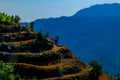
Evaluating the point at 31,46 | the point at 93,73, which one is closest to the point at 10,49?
the point at 31,46

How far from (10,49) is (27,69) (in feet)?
46.3

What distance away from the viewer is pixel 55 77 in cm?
15362

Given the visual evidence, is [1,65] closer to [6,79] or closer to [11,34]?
[6,79]

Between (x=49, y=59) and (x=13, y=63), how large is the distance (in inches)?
787

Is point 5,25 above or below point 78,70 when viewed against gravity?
above

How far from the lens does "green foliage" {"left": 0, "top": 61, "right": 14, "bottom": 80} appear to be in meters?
132

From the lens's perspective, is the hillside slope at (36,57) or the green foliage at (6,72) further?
the hillside slope at (36,57)

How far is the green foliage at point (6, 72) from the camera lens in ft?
432

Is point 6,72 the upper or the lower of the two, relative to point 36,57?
lower

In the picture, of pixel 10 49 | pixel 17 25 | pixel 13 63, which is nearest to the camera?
pixel 13 63

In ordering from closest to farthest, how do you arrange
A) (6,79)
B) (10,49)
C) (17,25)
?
(6,79) < (10,49) < (17,25)

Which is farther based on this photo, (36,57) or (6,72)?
(36,57)

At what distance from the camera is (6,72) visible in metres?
133

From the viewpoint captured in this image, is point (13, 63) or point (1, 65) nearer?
point (1, 65)
